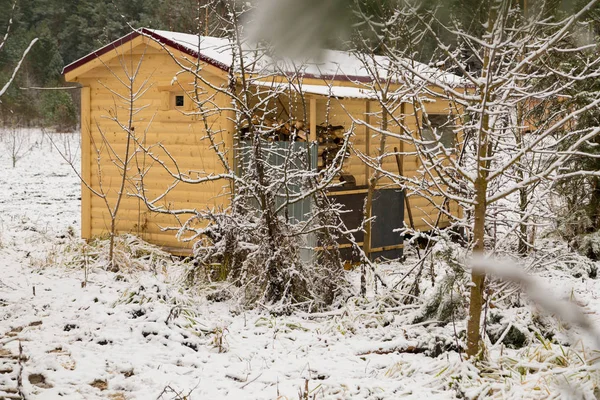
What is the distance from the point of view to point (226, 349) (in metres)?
4.86

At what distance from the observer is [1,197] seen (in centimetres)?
1320

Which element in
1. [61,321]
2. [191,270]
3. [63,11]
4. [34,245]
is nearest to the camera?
[63,11]

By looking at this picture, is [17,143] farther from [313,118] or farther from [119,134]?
[313,118]

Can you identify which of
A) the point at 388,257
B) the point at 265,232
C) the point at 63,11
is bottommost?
the point at 388,257

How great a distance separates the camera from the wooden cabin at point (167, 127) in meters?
8.14

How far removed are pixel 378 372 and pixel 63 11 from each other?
137 inches

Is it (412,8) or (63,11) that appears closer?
(412,8)

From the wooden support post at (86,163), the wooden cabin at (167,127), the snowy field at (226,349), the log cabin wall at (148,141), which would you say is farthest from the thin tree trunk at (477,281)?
the wooden support post at (86,163)

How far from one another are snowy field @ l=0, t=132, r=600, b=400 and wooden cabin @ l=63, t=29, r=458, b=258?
181cm

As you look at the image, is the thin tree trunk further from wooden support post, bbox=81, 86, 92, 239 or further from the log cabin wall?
wooden support post, bbox=81, 86, 92, 239

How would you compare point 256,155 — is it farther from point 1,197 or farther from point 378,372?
point 1,197

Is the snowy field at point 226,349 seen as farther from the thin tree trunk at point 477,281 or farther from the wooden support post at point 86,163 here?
the wooden support post at point 86,163

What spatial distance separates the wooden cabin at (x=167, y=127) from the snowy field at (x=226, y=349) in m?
1.81

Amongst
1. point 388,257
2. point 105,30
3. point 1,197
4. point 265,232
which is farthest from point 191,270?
point 1,197
